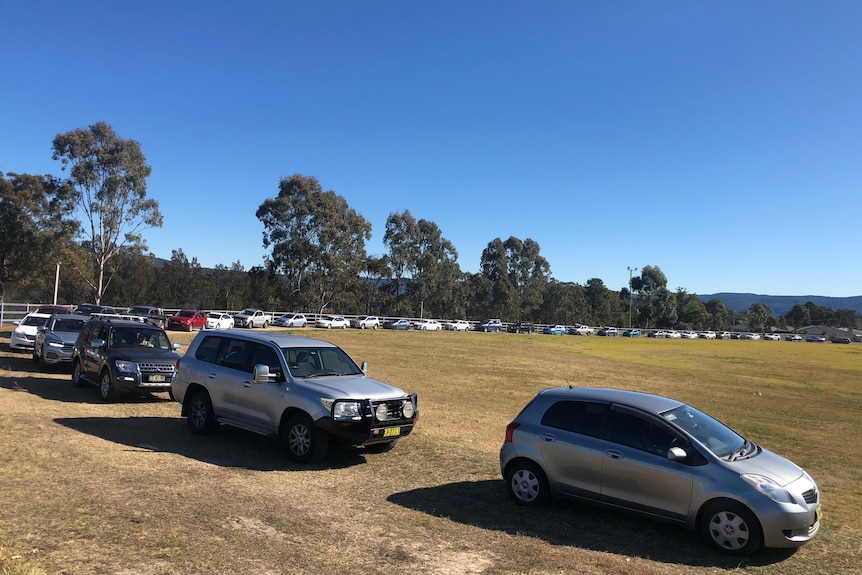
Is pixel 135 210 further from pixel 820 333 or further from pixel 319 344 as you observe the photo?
pixel 820 333

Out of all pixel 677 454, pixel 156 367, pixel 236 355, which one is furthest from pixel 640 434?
pixel 156 367

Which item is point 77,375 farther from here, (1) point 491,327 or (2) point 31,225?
(1) point 491,327

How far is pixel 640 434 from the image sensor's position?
257 inches

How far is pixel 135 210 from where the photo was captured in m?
56.5

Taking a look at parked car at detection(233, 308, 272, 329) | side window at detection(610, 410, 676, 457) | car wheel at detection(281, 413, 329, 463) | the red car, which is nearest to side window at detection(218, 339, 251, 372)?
car wheel at detection(281, 413, 329, 463)

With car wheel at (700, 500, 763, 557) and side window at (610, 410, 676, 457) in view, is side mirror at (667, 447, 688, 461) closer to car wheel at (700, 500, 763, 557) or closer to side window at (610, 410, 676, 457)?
side window at (610, 410, 676, 457)

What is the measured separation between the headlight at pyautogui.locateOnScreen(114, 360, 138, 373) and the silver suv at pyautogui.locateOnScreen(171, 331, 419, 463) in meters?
2.89

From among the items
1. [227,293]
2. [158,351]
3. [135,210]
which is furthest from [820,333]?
[158,351]

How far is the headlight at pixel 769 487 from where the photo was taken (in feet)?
18.6

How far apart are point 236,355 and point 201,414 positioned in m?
1.26

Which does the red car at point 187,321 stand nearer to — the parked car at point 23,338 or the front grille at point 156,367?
the parked car at point 23,338

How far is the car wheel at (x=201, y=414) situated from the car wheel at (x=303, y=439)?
198 centimetres

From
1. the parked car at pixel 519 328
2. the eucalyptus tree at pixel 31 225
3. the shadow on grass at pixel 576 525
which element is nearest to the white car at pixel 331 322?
the eucalyptus tree at pixel 31 225

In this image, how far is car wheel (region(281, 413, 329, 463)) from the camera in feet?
27.5
